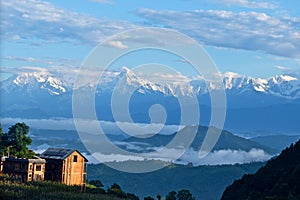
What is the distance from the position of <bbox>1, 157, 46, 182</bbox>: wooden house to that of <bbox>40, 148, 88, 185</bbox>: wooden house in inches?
134

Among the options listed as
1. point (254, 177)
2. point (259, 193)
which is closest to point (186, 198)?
point (254, 177)

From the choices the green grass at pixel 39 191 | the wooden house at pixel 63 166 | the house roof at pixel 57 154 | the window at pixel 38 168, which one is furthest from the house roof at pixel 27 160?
the green grass at pixel 39 191

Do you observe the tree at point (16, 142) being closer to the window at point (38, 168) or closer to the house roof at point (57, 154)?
the house roof at point (57, 154)

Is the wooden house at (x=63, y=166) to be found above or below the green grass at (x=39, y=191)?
above

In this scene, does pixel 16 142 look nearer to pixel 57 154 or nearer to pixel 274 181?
pixel 57 154

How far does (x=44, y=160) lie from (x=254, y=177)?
35.7 metres

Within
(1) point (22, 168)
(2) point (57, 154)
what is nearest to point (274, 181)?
(2) point (57, 154)

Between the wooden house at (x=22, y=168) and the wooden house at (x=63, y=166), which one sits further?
the wooden house at (x=63, y=166)

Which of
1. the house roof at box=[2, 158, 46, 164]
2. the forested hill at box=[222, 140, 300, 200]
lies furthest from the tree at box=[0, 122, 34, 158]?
the forested hill at box=[222, 140, 300, 200]

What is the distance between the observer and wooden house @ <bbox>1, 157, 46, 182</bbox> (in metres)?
95.3

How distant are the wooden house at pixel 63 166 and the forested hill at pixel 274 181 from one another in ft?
86.5

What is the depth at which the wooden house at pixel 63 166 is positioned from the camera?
99431mm

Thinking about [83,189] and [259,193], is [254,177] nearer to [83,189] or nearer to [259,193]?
[259,193]

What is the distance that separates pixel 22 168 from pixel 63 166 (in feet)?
23.8
